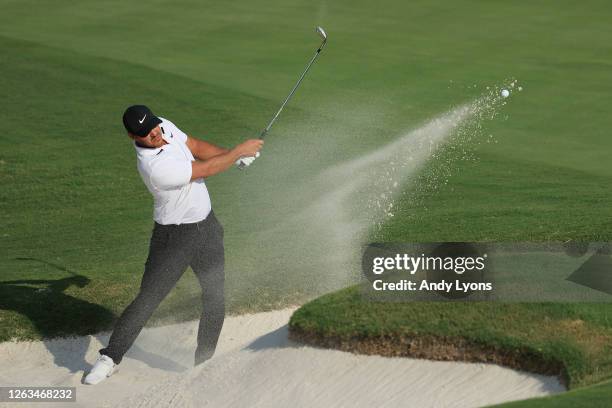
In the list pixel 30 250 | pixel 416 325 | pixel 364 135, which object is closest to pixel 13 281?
pixel 30 250

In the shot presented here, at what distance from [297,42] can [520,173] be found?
7162mm

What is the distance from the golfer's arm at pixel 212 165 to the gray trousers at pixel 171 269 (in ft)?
1.51

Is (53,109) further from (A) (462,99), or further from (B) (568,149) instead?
(B) (568,149)

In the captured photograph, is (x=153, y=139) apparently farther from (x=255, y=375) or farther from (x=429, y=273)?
(x=429, y=273)

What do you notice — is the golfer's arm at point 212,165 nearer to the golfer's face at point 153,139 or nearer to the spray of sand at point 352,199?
the golfer's face at point 153,139

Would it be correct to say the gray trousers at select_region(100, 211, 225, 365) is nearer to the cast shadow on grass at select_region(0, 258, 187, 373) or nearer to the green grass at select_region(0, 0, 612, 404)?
the cast shadow on grass at select_region(0, 258, 187, 373)

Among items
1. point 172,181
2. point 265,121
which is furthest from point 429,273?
point 265,121

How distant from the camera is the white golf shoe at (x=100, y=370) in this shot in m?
9.62

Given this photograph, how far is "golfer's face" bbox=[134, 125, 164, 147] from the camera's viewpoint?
362 inches

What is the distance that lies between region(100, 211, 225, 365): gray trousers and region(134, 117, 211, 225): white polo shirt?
90 millimetres

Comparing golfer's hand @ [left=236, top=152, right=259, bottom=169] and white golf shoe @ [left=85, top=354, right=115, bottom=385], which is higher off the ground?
golfer's hand @ [left=236, top=152, right=259, bottom=169]
